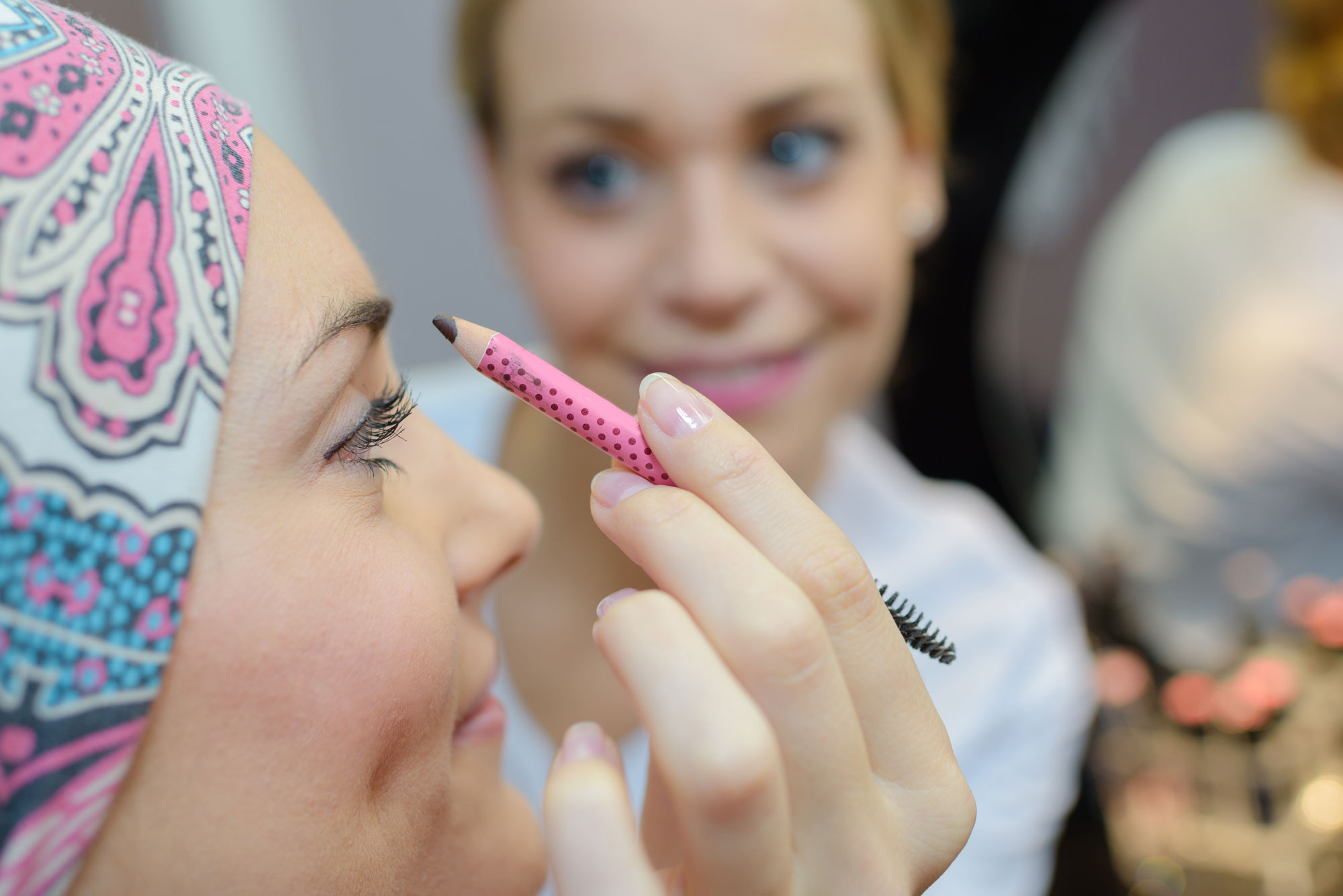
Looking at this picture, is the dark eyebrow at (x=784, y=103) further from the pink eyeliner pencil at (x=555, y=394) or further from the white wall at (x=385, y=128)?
the white wall at (x=385, y=128)

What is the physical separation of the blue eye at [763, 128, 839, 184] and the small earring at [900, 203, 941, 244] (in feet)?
0.53

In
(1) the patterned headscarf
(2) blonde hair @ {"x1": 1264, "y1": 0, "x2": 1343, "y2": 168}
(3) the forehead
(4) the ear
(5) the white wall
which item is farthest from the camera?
(5) the white wall

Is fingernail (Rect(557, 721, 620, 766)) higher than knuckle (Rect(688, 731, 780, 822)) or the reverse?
the reverse

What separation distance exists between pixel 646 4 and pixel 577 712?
65 cm

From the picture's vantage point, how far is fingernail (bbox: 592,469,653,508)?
412 mm

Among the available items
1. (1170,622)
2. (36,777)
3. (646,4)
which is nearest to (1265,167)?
(1170,622)

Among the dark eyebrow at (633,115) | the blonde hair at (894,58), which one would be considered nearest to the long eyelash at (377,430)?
the dark eyebrow at (633,115)

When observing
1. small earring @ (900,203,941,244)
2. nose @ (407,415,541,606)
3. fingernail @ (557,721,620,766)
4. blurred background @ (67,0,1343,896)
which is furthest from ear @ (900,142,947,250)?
fingernail @ (557,721,620,766)

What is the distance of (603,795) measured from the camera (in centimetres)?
36

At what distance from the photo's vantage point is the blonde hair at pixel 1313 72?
119 centimetres

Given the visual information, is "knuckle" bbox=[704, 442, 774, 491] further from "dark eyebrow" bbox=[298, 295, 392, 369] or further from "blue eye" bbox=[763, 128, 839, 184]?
"blue eye" bbox=[763, 128, 839, 184]

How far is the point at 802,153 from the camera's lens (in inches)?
30.7

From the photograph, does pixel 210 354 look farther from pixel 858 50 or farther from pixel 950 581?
pixel 950 581

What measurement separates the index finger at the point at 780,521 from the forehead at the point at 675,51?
38 cm
